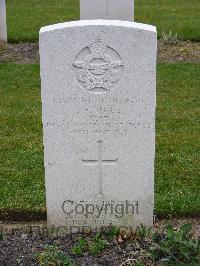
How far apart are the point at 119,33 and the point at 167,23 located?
9.58 meters

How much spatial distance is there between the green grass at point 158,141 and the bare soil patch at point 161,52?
0.59 m

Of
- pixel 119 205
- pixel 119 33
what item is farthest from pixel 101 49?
pixel 119 205

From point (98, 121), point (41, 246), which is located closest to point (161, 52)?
point (98, 121)

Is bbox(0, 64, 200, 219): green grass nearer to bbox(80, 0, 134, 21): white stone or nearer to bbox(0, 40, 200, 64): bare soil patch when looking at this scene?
bbox(0, 40, 200, 64): bare soil patch

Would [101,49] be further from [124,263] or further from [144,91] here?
[124,263]

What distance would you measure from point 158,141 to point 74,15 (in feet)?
28.0

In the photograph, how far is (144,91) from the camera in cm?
444

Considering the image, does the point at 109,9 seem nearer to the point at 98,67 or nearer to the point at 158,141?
the point at 158,141

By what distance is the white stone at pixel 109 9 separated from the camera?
11.0m

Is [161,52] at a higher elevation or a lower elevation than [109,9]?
lower

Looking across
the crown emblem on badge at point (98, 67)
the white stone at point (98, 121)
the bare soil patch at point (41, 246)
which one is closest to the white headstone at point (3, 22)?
the bare soil patch at point (41, 246)

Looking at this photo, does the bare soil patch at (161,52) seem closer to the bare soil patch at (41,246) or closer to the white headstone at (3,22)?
the white headstone at (3,22)

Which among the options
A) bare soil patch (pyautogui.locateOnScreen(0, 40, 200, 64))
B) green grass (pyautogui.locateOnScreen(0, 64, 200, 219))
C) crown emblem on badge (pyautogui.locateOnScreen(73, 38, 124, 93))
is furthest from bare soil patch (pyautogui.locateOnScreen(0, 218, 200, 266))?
bare soil patch (pyautogui.locateOnScreen(0, 40, 200, 64))

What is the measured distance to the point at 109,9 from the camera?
11133 millimetres
